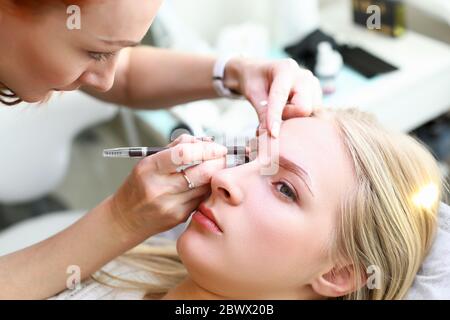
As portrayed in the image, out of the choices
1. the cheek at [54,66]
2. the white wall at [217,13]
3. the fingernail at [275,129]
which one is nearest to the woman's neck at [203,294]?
the fingernail at [275,129]

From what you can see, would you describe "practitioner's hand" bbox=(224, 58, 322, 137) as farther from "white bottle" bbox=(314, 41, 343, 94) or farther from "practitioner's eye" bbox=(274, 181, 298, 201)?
"white bottle" bbox=(314, 41, 343, 94)

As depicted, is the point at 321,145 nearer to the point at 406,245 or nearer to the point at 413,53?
the point at 406,245

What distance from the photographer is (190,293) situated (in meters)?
1.00

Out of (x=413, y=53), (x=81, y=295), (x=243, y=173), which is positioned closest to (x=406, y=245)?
(x=243, y=173)

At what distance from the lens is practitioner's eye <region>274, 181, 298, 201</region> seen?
920 millimetres

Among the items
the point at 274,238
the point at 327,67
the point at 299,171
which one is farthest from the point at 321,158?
the point at 327,67

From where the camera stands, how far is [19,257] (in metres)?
1.00

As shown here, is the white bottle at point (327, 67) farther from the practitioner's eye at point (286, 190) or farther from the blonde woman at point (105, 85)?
the practitioner's eye at point (286, 190)

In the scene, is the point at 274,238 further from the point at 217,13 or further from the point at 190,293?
the point at 217,13

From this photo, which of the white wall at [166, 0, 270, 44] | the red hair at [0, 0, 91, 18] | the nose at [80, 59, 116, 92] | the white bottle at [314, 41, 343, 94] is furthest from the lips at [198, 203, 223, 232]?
the white wall at [166, 0, 270, 44]

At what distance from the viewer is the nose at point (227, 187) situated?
2.93ft

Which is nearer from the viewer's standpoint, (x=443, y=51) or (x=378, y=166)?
(x=378, y=166)

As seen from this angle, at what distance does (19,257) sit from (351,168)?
1.96 feet

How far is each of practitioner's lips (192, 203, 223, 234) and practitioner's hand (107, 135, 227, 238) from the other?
0.09ft
